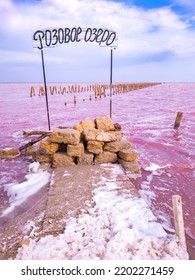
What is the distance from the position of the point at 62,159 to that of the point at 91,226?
2906mm

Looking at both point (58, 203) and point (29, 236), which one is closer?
point (29, 236)

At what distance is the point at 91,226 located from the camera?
3.57 metres

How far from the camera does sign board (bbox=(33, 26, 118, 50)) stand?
755 centimetres

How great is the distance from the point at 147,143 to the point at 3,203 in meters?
7.16

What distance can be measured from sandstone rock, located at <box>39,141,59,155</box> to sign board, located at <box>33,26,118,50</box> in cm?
360

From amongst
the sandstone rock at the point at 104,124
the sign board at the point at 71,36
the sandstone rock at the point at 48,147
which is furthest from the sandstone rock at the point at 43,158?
the sign board at the point at 71,36

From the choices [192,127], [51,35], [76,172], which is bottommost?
[192,127]

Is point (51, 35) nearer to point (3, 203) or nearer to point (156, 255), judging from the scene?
point (3, 203)

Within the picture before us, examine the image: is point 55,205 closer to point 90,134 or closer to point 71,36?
point 90,134

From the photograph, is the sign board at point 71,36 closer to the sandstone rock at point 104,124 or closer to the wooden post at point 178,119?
the sandstone rock at point 104,124

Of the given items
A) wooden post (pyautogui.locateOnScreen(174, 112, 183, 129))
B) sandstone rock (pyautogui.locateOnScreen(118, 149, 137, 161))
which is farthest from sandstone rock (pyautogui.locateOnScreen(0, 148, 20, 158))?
wooden post (pyautogui.locateOnScreen(174, 112, 183, 129))

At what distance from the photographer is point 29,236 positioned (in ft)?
11.3

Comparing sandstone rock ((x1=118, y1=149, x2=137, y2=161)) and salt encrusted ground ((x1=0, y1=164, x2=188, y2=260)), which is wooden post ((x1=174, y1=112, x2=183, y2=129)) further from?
salt encrusted ground ((x1=0, y1=164, x2=188, y2=260))

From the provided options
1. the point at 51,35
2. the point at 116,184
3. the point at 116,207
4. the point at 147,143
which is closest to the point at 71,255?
the point at 116,207
